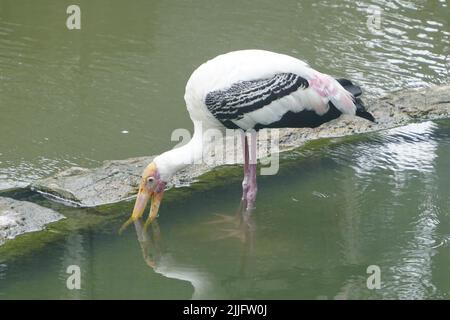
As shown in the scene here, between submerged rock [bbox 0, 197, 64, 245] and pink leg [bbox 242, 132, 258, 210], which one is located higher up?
pink leg [bbox 242, 132, 258, 210]

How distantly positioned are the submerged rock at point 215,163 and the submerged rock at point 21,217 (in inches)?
11.3

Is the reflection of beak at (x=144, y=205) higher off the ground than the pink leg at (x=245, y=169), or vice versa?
the pink leg at (x=245, y=169)

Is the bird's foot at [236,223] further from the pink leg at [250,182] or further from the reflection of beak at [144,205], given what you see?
the reflection of beak at [144,205]


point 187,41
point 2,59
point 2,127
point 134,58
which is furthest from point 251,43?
point 2,127

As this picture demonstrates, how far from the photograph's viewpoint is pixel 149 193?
6.28 metres

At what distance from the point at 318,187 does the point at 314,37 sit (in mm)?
4059

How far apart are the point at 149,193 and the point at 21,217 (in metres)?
0.88

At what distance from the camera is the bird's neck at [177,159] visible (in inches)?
248

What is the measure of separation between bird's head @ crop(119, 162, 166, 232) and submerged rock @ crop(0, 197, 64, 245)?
20.4 inches

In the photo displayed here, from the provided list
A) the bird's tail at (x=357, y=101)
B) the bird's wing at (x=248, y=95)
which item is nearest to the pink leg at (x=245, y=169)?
the bird's wing at (x=248, y=95)

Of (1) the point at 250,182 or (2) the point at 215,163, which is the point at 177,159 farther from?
(2) the point at 215,163

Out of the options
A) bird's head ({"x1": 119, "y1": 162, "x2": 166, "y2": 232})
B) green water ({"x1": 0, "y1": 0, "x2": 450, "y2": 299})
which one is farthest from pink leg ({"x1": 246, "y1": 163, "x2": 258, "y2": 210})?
bird's head ({"x1": 119, "y1": 162, "x2": 166, "y2": 232})

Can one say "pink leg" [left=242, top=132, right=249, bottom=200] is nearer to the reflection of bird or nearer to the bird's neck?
the reflection of bird

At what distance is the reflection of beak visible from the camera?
6266mm
